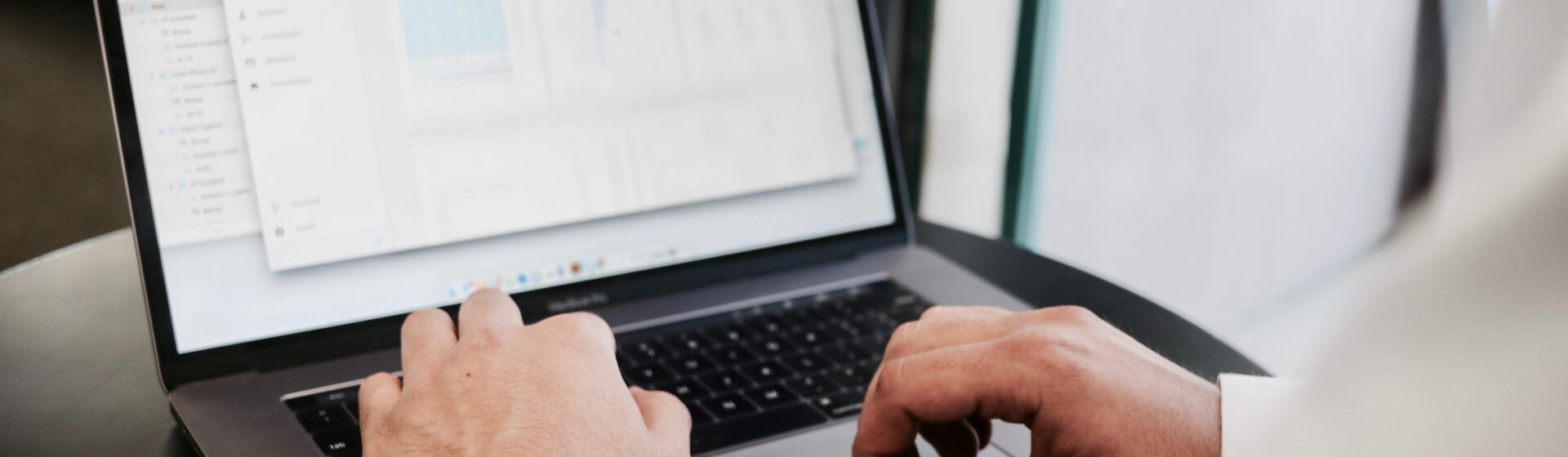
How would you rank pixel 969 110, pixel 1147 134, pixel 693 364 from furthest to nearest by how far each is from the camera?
pixel 969 110
pixel 1147 134
pixel 693 364

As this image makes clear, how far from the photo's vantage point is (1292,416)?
0.35m

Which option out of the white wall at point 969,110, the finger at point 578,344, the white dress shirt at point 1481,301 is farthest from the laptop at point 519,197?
the white wall at point 969,110

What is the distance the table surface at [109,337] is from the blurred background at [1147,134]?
0.73 metres

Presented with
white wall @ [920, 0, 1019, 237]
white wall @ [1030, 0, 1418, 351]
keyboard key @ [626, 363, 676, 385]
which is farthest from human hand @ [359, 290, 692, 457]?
white wall @ [920, 0, 1019, 237]

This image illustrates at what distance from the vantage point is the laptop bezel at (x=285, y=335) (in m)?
0.65

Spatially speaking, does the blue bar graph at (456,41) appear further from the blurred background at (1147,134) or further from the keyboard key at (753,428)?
the blurred background at (1147,134)

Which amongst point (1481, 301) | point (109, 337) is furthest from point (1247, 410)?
A: point (109, 337)

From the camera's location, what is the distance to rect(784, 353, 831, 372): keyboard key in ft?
2.28

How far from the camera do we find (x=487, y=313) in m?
0.57

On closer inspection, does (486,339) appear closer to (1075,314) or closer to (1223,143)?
(1075,314)

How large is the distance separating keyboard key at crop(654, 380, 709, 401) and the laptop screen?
0.15 meters

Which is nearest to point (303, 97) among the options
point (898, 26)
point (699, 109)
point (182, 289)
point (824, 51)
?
point (182, 289)

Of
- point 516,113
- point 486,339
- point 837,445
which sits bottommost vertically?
point 837,445

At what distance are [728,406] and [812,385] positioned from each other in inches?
2.4
